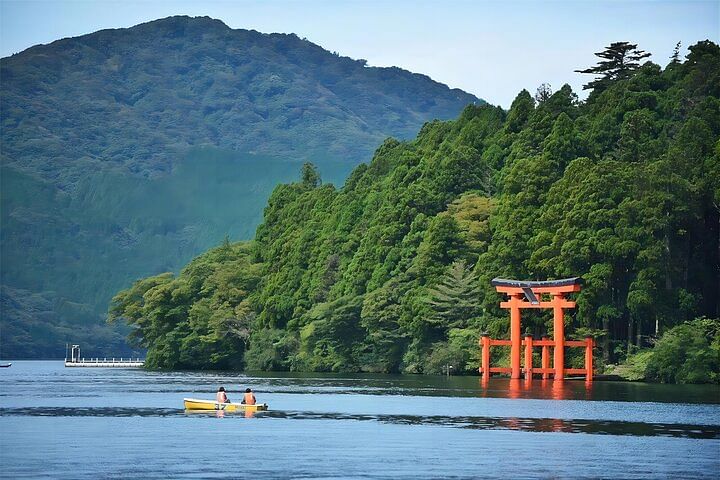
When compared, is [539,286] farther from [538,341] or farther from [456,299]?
[456,299]

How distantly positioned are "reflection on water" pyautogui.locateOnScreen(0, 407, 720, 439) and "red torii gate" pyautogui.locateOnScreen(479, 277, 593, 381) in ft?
94.1

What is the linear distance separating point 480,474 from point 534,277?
189 ft

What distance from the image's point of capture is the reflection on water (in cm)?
4928

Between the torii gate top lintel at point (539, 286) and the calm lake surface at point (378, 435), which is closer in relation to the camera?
the calm lake surface at point (378, 435)

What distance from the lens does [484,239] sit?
342ft

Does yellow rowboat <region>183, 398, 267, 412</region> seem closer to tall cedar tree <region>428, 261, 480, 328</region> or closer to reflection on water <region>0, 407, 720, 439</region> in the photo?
reflection on water <region>0, 407, 720, 439</region>

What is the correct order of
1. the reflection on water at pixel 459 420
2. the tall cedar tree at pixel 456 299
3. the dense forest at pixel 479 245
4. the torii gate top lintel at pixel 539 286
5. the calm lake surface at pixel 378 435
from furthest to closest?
the tall cedar tree at pixel 456 299 < the dense forest at pixel 479 245 < the torii gate top lintel at pixel 539 286 < the reflection on water at pixel 459 420 < the calm lake surface at pixel 378 435

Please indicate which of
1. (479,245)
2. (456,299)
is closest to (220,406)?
(456,299)

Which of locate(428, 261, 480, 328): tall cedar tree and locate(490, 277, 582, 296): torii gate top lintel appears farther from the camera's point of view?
locate(428, 261, 480, 328): tall cedar tree

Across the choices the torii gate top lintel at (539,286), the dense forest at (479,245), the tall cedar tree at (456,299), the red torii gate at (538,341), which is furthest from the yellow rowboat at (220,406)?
the tall cedar tree at (456,299)

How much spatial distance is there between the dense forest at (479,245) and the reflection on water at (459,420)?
2913cm

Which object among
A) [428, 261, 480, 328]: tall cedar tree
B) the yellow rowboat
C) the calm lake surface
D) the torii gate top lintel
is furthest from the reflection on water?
[428, 261, 480, 328]: tall cedar tree

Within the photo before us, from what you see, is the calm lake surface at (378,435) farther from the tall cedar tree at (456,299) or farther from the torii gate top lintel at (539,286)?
the tall cedar tree at (456,299)

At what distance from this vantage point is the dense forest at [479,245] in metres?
87.6
